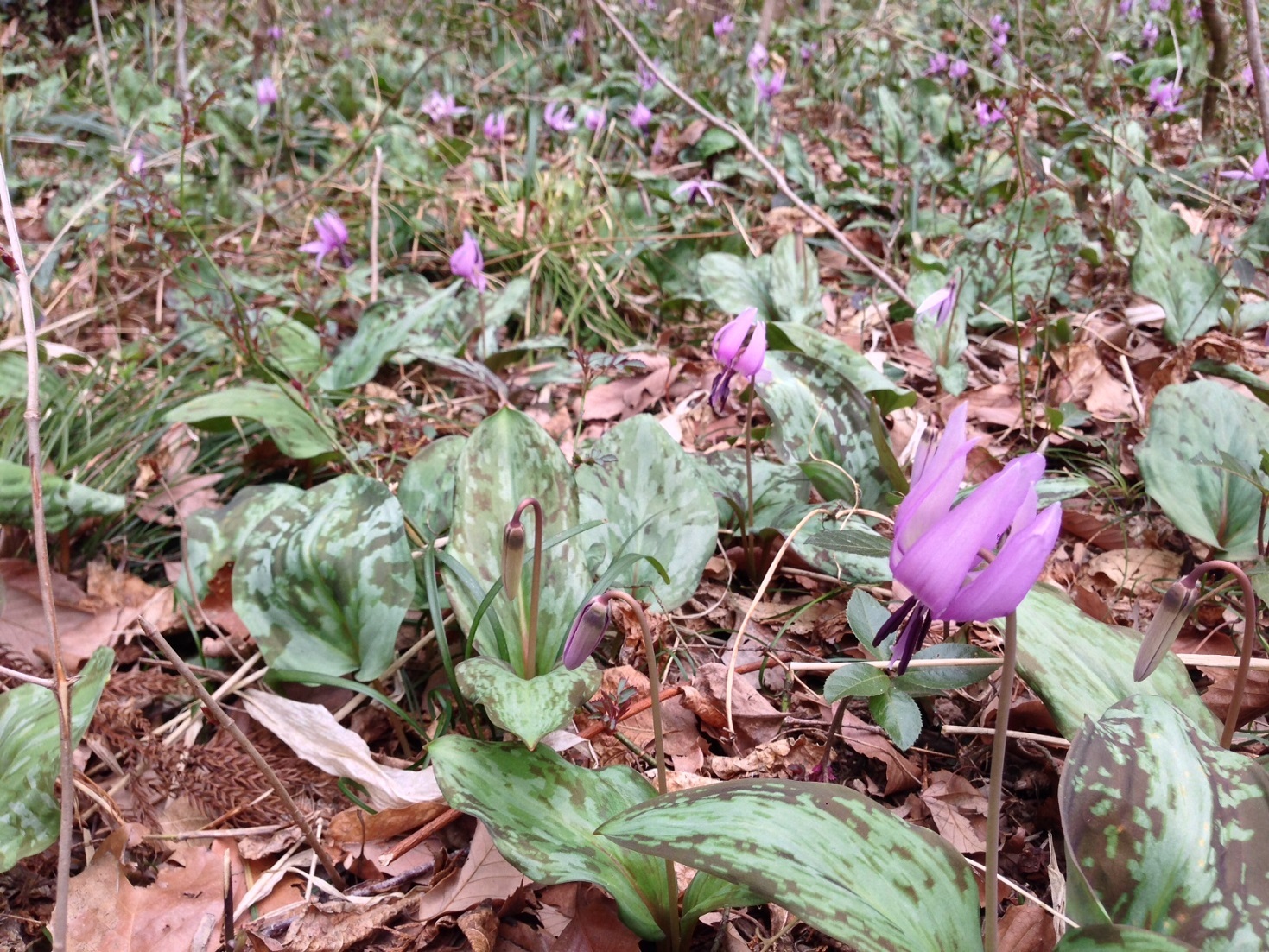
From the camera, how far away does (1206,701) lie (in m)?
1.42

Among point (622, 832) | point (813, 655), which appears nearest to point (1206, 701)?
point (813, 655)

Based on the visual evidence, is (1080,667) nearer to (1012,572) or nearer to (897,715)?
(897,715)

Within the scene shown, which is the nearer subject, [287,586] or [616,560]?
[616,560]

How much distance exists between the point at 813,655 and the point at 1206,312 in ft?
5.70

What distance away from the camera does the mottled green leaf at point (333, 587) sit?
1566 millimetres

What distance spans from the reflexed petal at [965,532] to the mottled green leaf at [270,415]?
1593mm

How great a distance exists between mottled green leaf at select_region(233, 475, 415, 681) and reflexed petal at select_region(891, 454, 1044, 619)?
1.02m

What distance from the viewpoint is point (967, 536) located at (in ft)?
2.59

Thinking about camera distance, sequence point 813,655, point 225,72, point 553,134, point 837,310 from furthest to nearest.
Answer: point 225,72 < point 553,134 < point 837,310 < point 813,655

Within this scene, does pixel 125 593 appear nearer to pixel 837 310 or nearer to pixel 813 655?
pixel 813 655

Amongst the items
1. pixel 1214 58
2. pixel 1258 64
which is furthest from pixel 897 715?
pixel 1214 58

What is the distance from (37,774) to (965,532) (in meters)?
1.28

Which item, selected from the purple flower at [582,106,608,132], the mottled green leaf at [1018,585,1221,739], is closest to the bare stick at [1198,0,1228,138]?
the purple flower at [582,106,608,132]

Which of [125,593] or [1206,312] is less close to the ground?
[1206,312]
